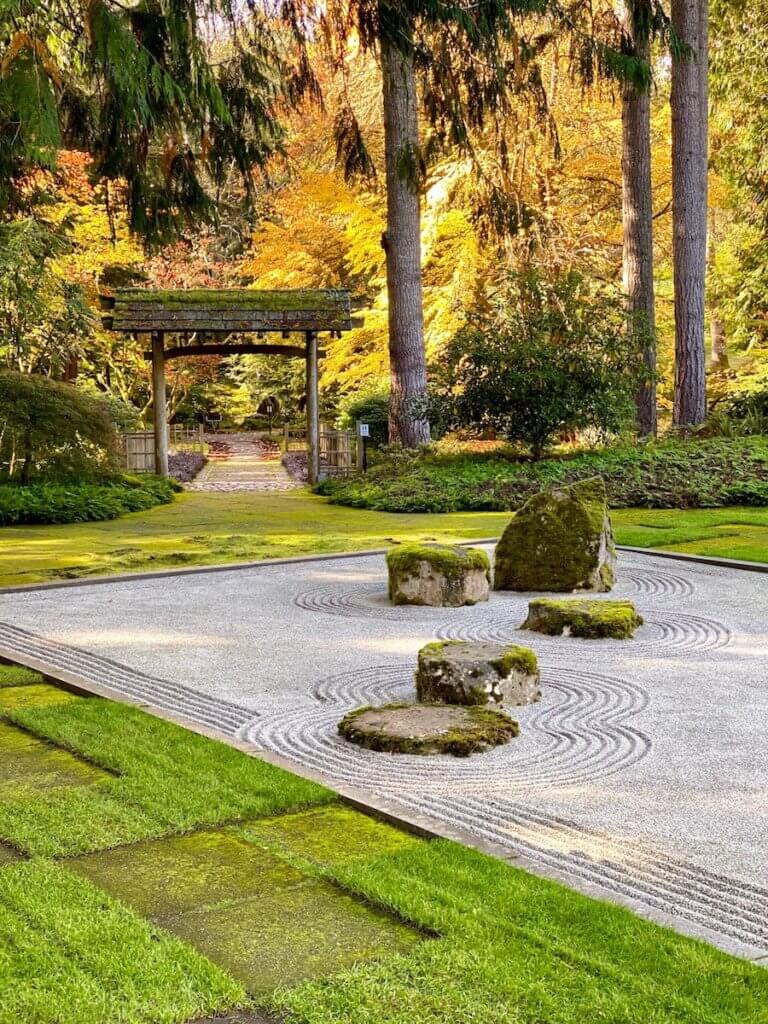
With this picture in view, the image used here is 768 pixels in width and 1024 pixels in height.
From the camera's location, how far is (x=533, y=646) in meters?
7.39

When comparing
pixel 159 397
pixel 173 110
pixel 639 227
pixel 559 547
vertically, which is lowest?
pixel 559 547

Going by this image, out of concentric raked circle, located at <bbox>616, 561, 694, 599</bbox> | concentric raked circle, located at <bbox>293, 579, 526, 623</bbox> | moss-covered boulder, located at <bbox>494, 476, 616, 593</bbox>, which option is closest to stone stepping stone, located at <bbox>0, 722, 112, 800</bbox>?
concentric raked circle, located at <bbox>293, 579, 526, 623</bbox>

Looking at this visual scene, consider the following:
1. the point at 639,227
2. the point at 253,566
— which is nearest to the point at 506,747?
the point at 253,566

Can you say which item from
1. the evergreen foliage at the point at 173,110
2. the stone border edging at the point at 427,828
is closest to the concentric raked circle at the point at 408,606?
the stone border edging at the point at 427,828

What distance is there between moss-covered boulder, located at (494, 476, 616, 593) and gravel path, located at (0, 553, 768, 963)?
1.02 ft

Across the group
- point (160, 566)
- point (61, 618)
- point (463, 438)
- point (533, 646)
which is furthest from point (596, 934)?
point (463, 438)

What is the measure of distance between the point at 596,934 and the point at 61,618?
6.07m

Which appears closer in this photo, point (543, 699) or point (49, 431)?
point (543, 699)

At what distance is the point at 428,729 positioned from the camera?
5211 mm

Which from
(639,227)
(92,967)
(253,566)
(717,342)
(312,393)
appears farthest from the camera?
(717,342)

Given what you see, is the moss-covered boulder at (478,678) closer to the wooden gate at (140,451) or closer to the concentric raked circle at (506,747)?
the concentric raked circle at (506,747)

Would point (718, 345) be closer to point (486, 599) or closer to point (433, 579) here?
point (486, 599)

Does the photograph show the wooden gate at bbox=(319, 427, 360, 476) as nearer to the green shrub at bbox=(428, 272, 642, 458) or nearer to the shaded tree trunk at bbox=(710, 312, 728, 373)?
the green shrub at bbox=(428, 272, 642, 458)

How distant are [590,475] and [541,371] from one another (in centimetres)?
191
